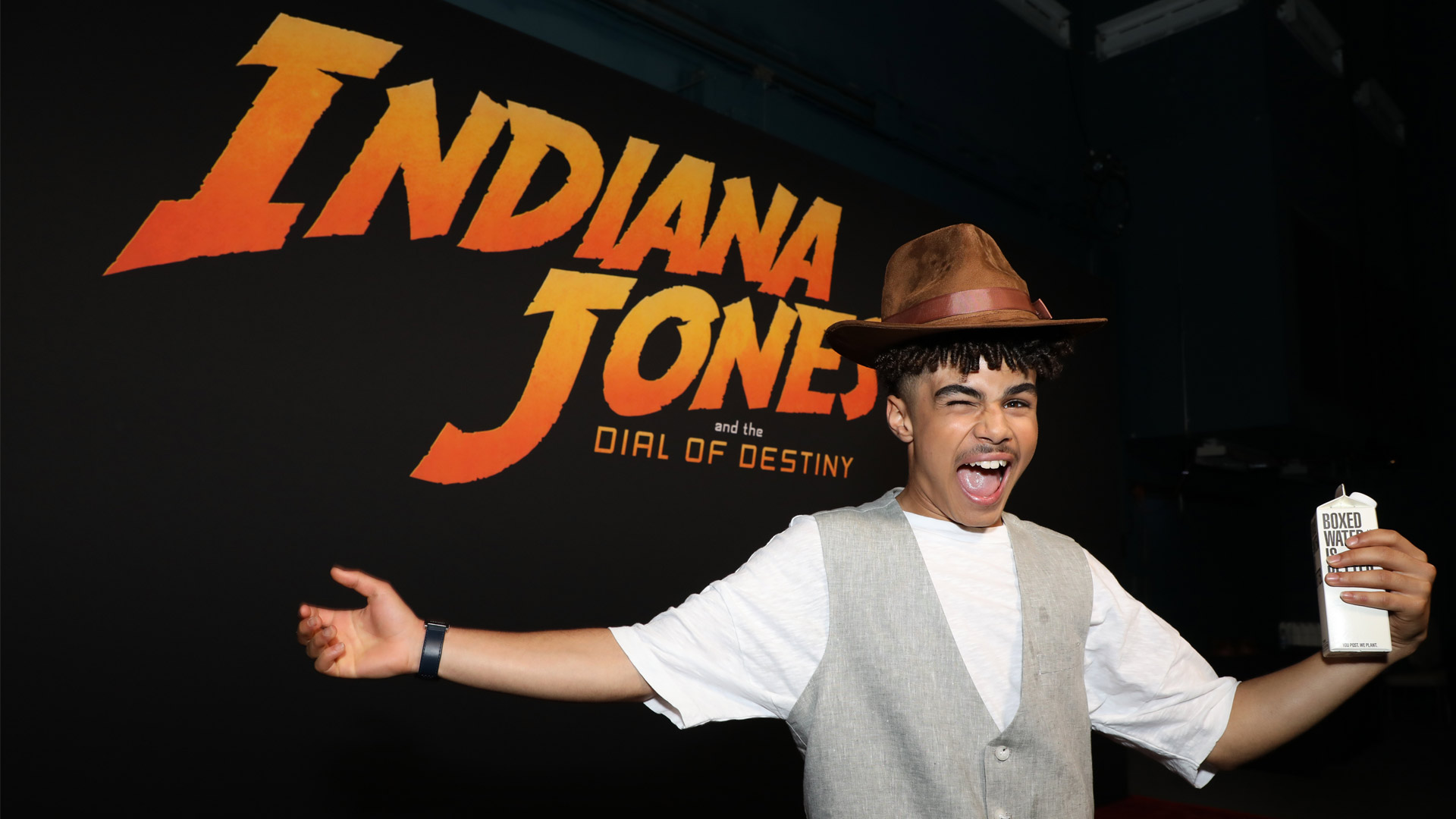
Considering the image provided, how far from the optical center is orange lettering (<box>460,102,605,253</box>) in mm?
2289

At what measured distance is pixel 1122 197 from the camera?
5.40 m

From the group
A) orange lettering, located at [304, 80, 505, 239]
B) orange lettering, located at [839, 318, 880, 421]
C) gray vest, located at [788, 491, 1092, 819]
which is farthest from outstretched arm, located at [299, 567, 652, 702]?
orange lettering, located at [839, 318, 880, 421]

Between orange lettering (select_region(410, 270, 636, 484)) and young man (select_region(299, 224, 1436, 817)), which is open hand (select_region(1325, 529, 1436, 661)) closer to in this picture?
young man (select_region(299, 224, 1436, 817))

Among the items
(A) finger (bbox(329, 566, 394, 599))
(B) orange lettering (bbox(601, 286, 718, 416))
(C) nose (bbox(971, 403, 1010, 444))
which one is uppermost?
(B) orange lettering (bbox(601, 286, 718, 416))

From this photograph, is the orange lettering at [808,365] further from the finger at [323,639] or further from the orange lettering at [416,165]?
the finger at [323,639]

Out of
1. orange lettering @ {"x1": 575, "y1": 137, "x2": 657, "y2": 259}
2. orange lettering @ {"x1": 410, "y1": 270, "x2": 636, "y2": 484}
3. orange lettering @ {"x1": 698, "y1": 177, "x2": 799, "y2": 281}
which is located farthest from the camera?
orange lettering @ {"x1": 698, "y1": 177, "x2": 799, "y2": 281}

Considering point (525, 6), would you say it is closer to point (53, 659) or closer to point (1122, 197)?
point (53, 659)

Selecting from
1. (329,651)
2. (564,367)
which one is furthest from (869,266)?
(329,651)

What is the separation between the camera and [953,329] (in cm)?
136

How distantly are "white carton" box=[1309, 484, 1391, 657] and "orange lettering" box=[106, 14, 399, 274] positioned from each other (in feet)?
6.62

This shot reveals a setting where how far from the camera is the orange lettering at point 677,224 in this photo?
102 inches

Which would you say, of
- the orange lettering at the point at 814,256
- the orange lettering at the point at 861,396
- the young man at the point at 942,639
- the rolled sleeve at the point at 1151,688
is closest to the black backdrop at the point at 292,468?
the orange lettering at the point at 814,256

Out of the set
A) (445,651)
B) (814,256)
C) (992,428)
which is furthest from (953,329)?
(814,256)

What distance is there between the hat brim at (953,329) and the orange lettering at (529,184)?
3.66ft
